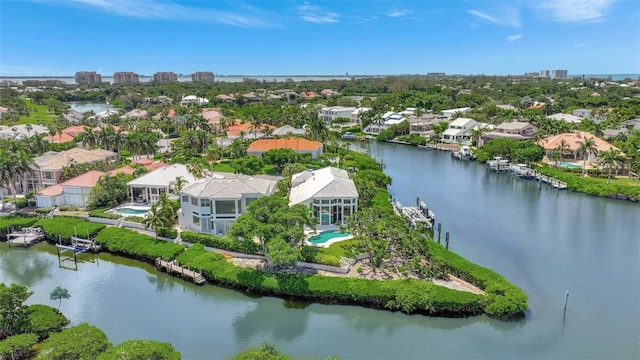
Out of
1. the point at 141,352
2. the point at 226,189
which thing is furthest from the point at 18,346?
the point at 226,189

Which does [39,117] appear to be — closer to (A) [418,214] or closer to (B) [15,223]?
(B) [15,223]

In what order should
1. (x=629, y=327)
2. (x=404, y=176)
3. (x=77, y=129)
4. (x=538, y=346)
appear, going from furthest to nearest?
(x=77, y=129) → (x=404, y=176) → (x=629, y=327) → (x=538, y=346)

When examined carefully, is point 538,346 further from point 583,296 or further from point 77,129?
point 77,129

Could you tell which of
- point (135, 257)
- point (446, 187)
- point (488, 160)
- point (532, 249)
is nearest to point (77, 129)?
point (135, 257)

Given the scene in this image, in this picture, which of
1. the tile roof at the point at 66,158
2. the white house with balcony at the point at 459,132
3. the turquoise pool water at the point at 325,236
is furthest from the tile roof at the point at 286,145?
the white house with balcony at the point at 459,132

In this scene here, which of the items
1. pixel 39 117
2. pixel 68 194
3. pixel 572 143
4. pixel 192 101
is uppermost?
pixel 192 101

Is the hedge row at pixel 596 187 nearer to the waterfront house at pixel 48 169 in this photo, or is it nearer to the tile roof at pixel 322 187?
the tile roof at pixel 322 187
